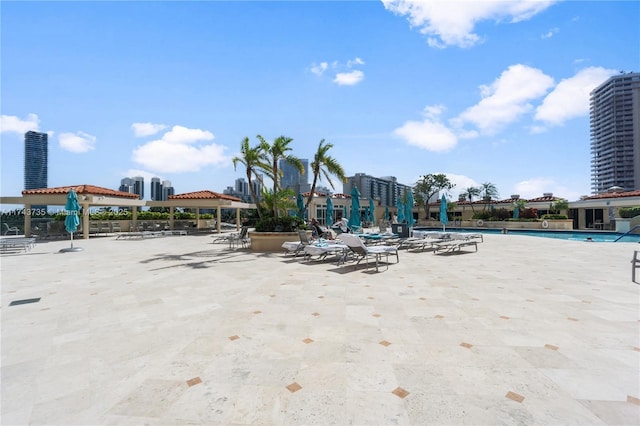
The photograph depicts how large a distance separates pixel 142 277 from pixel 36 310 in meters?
2.53

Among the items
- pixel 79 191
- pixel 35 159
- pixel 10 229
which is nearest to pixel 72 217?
pixel 79 191

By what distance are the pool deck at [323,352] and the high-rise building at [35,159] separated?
125 m

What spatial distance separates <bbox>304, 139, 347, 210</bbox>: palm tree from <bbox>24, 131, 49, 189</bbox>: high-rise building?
121 metres

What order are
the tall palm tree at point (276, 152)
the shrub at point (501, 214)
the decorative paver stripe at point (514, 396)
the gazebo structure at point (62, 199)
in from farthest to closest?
the shrub at point (501, 214) < the gazebo structure at point (62, 199) < the tall palm tree at point (276, 152) < the decorative paver stripe at point (514, 396)

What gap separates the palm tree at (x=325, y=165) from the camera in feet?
47.5

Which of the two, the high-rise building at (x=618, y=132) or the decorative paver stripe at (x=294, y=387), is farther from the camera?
the high-rise building at (x=618, y=132)

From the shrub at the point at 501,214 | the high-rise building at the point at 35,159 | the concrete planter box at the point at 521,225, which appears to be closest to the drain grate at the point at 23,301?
the concrete planter box at the point at 521,225

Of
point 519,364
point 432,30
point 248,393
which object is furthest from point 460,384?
point 432,30

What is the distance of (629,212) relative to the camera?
22312 millimetres

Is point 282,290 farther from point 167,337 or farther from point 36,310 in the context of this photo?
point 36,310

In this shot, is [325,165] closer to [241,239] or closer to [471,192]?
[241,239]

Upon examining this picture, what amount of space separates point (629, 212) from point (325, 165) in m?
24.8

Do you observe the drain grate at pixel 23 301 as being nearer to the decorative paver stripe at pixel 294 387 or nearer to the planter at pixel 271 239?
the decorative paver stripe at pixel 294 387

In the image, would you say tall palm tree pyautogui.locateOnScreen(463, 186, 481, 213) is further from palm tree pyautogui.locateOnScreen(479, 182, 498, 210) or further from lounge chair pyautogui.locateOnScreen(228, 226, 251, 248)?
lounge chair pyautogui.locateOnScreen(228, 226, 251, 248)
